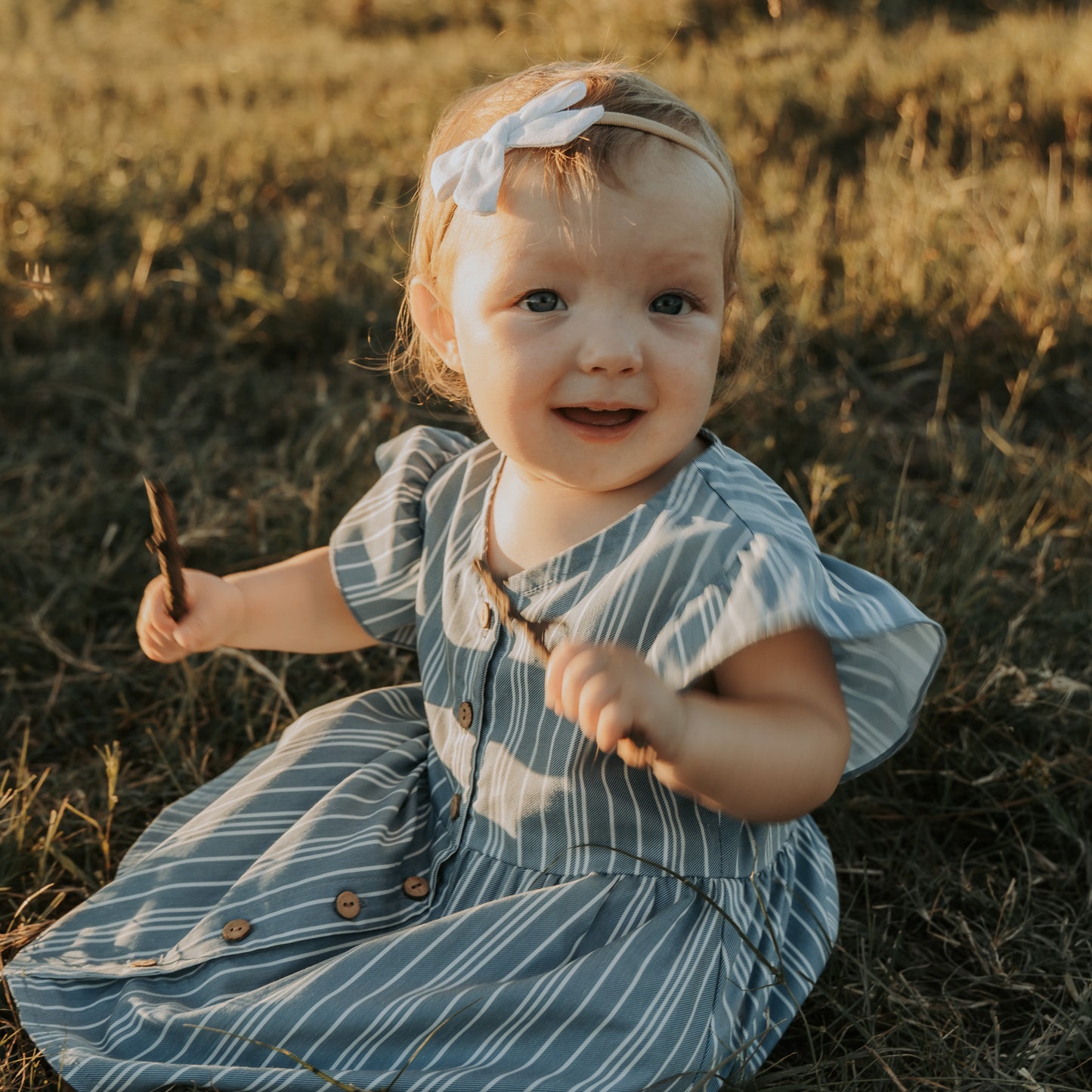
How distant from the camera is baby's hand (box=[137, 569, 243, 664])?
1722 millimetres

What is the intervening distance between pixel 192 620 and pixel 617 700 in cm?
79

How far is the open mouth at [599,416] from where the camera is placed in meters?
1.43

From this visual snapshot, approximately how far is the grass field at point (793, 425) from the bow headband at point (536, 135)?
0.77 m

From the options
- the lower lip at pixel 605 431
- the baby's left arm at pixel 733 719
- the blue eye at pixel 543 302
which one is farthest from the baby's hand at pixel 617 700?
the blue eye at pixel 543 302

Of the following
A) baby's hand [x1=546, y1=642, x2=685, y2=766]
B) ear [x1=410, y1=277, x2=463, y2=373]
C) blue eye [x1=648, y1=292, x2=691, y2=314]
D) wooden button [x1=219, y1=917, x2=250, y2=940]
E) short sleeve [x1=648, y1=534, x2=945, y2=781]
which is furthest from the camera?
ear [x1=410, y1=277, x2=463, y2=373]

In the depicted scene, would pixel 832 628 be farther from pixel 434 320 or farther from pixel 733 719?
pixel 434 320

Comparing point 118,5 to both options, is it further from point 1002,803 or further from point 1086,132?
point 1002,803

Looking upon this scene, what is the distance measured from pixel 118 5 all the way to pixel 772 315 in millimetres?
8735

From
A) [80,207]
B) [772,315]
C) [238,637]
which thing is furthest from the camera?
[80,207]

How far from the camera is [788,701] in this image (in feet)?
4.50

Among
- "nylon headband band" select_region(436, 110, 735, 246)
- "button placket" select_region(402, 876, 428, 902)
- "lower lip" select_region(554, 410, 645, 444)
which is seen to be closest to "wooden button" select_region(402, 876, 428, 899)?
"button placket" select_region(402, 876, 428, 902)

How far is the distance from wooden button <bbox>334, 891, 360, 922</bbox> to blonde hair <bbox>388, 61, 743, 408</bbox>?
30.1 inches

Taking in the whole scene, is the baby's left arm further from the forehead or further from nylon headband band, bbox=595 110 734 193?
nylon headband band, bbox=595 110 734 193

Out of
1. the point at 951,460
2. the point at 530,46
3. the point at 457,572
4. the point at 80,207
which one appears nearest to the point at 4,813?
the point at 457,572
